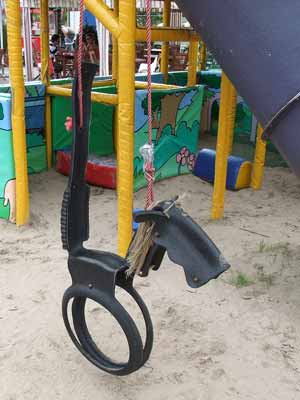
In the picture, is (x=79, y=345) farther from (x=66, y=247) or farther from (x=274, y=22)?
(x=274, y=22)

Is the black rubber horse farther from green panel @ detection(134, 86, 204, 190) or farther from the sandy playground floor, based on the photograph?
green panel @ detection(134, 86, 204, 190)

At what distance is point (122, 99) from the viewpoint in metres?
2.96

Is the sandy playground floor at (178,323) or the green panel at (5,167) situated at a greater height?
the green panel at (5,167)

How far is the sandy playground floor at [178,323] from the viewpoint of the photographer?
2.24m

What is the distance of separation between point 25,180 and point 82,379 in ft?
6.26

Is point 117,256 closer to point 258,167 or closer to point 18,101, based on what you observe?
point 18,101

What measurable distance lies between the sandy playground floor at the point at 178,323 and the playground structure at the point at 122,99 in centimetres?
37

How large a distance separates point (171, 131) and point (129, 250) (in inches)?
139

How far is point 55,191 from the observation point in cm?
479

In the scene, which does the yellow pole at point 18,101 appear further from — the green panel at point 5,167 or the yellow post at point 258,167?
the yellow post at point 258,167

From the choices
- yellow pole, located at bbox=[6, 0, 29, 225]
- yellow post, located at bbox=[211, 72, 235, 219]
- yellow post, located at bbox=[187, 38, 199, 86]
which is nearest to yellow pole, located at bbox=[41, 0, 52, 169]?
yellow pole, located at bbox=[6, 0, 29, 225]

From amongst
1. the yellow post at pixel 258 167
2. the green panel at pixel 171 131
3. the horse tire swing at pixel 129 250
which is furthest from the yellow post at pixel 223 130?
the horse tire swing at pixel 129 250

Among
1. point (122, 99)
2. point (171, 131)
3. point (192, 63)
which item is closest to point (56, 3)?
point (192, 63)

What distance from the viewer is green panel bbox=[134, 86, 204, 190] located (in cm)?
477
